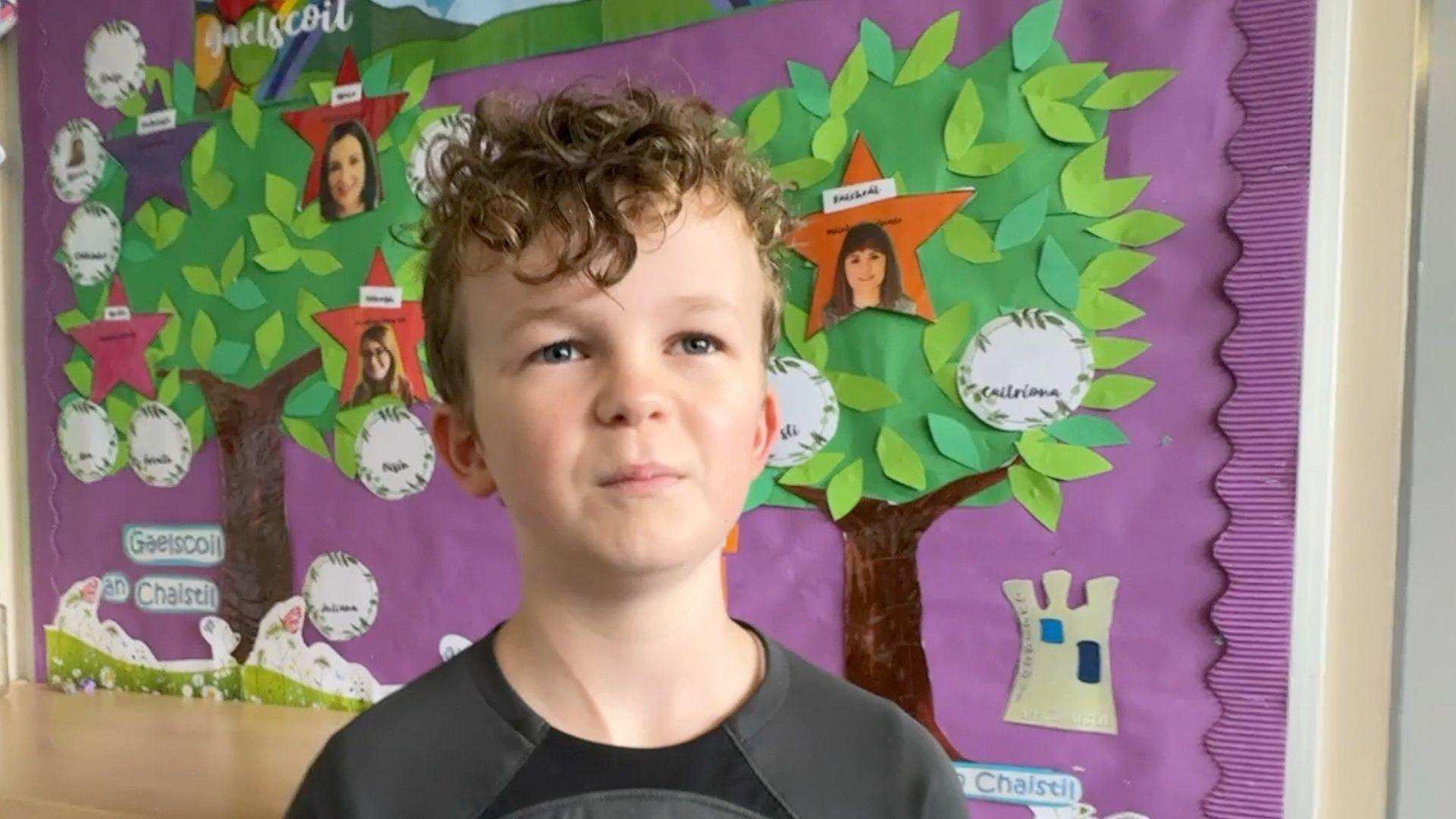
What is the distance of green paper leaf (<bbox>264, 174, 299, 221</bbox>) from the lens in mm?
1209

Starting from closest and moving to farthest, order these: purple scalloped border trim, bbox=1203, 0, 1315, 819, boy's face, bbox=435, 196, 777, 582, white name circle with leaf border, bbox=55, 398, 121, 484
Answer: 1. boy's face, bbox=435, 196, 777, 582
2. purple scalloped border trim, bbox=1203, 0, 1315, 819
3. white name circle with leaf border, bbox=55, 398, 121, 484

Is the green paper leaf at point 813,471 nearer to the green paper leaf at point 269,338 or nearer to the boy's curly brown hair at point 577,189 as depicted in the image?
the boy's curly brown hair at point 577,189

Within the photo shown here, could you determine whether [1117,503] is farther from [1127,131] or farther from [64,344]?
[64,344]

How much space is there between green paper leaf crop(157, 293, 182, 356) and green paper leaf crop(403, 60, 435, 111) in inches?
16.5

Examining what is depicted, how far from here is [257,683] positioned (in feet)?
4.08

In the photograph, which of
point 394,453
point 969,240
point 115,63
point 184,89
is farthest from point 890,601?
point 115,63

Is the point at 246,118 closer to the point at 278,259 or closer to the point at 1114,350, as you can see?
the point at 278,259

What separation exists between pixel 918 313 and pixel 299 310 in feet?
2.39

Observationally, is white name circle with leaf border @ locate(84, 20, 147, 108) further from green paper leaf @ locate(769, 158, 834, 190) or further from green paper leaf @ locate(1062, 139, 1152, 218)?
→ green paper leaf @ locate(1062, 139, 1152, 218)

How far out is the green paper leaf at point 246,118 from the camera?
123 cm

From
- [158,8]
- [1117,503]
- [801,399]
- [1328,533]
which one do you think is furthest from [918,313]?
[158,8]

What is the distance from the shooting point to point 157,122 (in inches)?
50.8

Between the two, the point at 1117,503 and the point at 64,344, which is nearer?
the point at 1117,503

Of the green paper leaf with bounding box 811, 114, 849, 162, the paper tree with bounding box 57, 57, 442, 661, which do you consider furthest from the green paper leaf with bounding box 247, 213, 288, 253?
the green paper leaf with bounding box 811, 114, 849, 162
